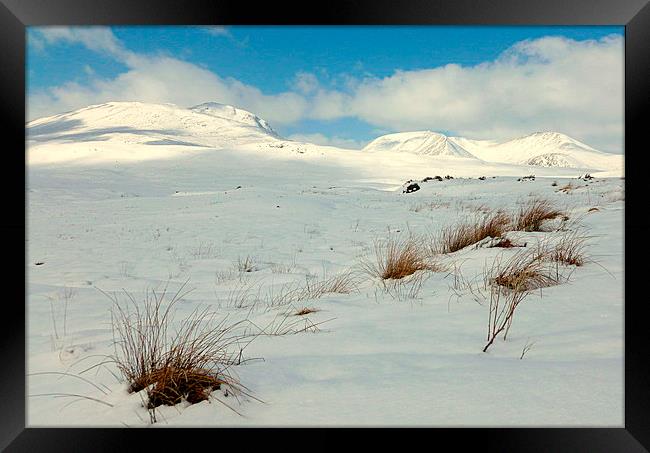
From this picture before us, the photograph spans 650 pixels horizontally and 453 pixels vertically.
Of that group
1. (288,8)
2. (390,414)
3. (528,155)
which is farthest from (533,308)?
(528,155)

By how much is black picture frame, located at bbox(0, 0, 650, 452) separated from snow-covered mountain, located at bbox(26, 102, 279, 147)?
48169mm

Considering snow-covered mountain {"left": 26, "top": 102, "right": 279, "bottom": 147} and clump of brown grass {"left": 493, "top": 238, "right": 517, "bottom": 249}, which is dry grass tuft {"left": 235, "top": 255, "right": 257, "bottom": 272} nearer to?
clump of brown grass {"left": 493, "top": 238, "right": 517, "bottom": 249}

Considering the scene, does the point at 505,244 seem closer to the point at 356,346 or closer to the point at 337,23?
the point at 356,346

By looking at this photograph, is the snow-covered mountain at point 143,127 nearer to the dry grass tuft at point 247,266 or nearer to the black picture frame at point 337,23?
the dry grass tuft at point 247,266

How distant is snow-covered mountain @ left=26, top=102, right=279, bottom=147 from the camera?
49.4 m

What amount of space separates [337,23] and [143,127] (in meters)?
66.6

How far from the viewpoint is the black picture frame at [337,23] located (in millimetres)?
1506

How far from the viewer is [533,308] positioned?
224cm

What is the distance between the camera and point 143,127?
60.8 metres

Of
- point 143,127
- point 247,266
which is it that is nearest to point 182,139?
point 143,127

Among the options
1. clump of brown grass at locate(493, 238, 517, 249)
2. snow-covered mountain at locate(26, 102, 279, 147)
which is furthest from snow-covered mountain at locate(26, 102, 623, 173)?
clump of brown grass at locate(493, 238, 517, 249)

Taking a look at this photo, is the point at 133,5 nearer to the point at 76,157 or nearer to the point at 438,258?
the point at 438,258

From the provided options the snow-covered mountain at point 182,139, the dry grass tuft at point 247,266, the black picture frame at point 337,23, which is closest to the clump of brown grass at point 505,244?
the black picture frame at point 337,23

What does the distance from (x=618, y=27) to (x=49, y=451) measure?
2.74 meters
